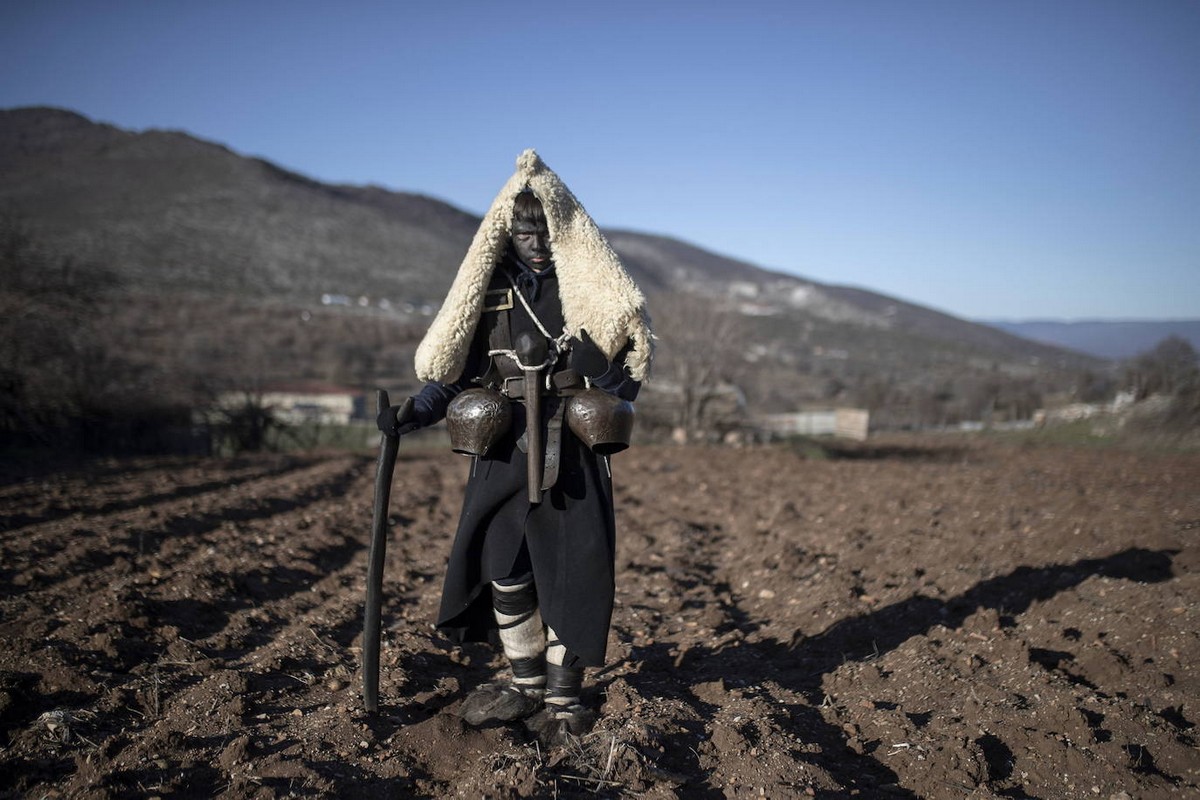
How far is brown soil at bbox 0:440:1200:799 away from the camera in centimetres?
288

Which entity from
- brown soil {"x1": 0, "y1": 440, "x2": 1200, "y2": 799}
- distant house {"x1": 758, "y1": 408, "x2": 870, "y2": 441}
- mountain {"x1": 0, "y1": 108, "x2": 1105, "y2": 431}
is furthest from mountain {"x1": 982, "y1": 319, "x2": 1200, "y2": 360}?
brown soil {"x1": 0, "y1": 440, "x2": 1200, "y2": 799}

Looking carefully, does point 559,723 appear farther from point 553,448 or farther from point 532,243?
point 532,243

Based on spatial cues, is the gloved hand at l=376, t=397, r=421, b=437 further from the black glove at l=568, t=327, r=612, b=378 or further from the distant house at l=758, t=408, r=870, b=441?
the distant house at l=758, t=408, r=870, b=441

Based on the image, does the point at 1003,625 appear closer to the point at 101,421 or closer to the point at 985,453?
the point at 985,453

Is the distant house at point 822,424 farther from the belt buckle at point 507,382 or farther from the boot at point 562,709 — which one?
the belt buckle at point 507,382

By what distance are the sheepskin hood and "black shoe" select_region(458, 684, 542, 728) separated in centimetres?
135

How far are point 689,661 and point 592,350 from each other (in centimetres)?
218

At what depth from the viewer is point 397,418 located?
327cm

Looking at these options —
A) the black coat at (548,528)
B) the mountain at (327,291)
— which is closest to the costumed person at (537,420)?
the black coat at (548,528)

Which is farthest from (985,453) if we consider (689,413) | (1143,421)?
(689,413)

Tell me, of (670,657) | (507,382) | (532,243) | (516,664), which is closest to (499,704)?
(516,664)

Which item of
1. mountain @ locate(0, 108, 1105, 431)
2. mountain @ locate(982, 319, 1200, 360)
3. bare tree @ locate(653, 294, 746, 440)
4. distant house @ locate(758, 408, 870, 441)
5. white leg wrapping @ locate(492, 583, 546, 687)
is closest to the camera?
white leg wrapping @ locate(492, 583, 546, 687)

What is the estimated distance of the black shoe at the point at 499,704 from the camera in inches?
132

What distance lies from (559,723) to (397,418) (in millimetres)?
1404
